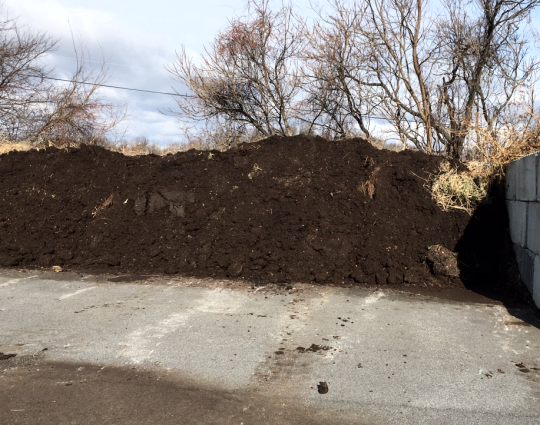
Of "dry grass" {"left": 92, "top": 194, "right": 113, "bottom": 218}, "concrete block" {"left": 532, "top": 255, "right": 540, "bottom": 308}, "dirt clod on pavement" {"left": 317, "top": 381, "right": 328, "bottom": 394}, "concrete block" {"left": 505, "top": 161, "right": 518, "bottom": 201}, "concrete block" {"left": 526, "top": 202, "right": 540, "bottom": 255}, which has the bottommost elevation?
"dirt clod on pavement" {"left": 317, "top": 381, "right": 328, "bottom": 394}

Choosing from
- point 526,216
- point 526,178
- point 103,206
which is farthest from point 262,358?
point 103,206

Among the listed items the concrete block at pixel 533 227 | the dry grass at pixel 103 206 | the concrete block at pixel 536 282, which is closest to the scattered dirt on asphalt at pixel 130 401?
the concrete block at pixel 536 282

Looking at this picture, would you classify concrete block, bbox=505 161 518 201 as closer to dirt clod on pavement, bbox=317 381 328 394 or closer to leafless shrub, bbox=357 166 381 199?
leafless shrub, bbox=357 166 381 199

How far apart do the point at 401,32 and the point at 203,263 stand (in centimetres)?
864

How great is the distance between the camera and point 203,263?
6867 millimetres

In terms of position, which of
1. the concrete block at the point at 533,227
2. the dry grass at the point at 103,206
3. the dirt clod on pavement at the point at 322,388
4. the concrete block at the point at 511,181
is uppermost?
the concrete block at the point at 511,181

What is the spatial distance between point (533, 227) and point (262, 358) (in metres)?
4.00

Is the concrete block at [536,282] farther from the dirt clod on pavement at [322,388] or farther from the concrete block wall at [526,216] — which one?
the dirt clod on pavement at [322,388]

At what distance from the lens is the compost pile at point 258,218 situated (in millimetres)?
6570

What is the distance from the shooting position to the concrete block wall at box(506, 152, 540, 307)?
17.3ft

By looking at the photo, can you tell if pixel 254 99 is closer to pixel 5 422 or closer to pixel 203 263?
pixel 203 263

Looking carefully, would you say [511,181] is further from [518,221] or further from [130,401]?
[130,401]

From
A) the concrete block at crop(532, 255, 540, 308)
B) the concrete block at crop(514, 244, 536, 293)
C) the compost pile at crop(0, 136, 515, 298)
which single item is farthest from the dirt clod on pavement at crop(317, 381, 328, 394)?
the concrete block at crop(514, 244, 536, 293)

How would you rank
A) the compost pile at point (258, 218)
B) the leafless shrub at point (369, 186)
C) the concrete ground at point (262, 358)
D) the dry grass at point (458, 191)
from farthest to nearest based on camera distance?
the leafless shrub at point (369, 186)
the dry grass at point (458, 191)
the compost pile at point (258, 218)
the concrete ground at point (262, 358)
